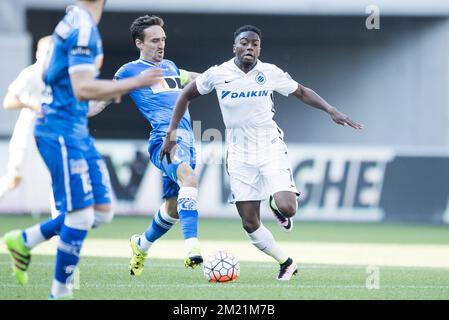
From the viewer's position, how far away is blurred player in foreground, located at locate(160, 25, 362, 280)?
929 centimetres

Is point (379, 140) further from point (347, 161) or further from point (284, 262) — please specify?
point (284, 262)

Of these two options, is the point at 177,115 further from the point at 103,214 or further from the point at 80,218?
the point at 80,218

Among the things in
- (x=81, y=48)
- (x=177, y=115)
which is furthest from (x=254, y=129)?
(x=81, y=48)

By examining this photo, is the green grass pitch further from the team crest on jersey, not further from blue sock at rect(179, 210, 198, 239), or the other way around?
the team crest on jersey

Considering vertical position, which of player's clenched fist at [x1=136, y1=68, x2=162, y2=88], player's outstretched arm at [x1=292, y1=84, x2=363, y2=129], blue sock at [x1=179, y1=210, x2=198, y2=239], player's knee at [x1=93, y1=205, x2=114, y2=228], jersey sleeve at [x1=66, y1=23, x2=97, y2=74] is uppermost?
player's outstretched arm at [x1=292, y1=84, x2=363, y2=129]

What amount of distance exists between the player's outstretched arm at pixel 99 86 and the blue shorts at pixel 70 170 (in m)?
0.42

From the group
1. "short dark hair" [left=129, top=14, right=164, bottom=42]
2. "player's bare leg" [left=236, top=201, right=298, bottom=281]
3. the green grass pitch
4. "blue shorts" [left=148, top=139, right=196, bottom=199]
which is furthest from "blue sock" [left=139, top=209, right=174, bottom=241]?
"short dark hair" [left=129, top=14, right=164, bottom=42]

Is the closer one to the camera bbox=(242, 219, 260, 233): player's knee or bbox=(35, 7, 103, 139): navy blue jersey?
bbox=(35, 7, 103, 139): navy blue jersey

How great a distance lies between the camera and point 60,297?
7.05m

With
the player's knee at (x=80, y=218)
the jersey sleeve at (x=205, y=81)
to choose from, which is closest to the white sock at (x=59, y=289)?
the player's knee at (x=80, y=218)

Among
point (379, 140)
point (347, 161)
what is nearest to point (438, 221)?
point (347, 161)

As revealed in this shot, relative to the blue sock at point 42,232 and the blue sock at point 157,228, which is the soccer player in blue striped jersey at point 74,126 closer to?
the blue sock at point 42,232

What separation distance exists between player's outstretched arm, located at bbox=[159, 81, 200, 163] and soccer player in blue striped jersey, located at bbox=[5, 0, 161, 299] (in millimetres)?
1901
